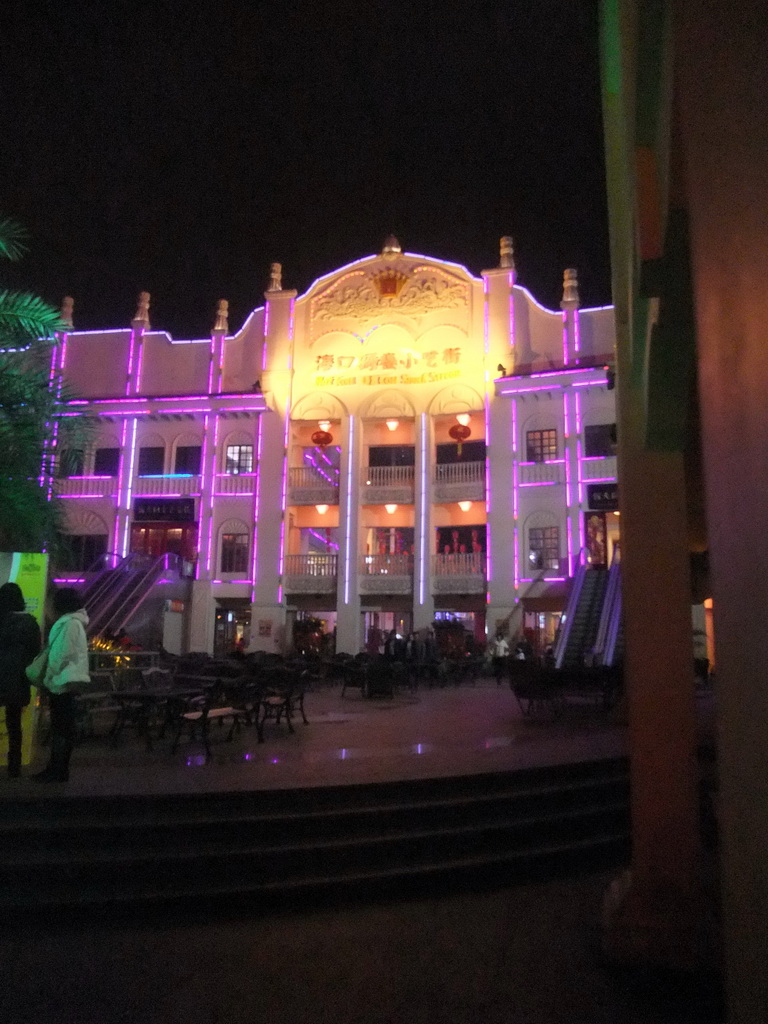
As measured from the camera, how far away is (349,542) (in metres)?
26.4

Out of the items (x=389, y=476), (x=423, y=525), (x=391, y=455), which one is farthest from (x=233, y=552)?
(x=423, y=525)

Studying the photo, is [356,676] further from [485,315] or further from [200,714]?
[485,315]

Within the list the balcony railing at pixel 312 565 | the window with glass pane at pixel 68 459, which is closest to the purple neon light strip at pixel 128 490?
the balcony railing at pixel 312 565

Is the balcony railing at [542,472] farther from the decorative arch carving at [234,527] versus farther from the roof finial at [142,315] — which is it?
the roof finial at [142,315]

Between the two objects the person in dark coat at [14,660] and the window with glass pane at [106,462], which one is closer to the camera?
the person in dark coat at [14,660]

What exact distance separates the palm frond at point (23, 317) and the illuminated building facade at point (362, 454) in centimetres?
1864

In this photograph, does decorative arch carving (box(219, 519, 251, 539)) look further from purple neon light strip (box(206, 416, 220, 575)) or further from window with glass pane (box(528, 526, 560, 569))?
window with glass pane (box(528, 526, 560, 569))

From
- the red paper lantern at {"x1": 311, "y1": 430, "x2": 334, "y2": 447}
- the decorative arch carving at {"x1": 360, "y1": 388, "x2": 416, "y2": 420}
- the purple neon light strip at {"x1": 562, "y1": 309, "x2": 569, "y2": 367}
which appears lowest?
the red paper lantern at {"x1": 311, "y1": 430, "x2": 334, "y2": 447}

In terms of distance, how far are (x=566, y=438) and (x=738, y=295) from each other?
80.2 ft

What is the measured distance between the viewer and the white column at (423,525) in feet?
83.1

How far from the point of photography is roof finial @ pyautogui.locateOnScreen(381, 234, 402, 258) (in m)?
27.4

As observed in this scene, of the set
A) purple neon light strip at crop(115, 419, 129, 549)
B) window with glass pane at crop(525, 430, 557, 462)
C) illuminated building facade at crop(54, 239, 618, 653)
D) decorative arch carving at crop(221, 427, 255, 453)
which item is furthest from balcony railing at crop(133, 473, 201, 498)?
window with glass pane at crop(525, 430, 557, 462)

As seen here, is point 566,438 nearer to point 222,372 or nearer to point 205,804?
point 222,372

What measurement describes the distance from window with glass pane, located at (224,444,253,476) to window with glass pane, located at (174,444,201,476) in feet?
3.85
